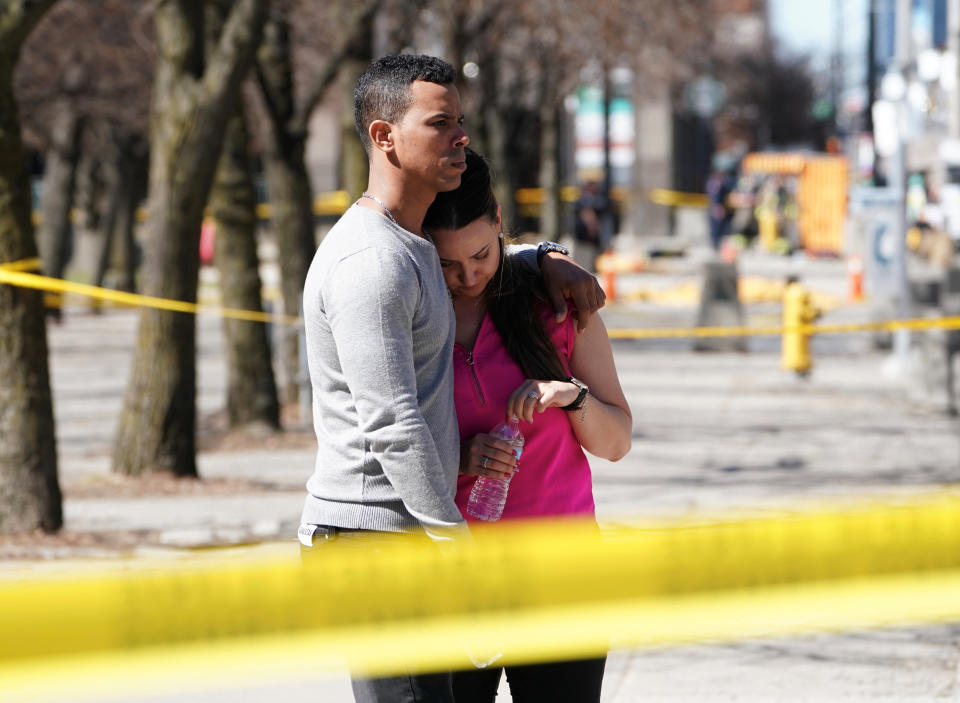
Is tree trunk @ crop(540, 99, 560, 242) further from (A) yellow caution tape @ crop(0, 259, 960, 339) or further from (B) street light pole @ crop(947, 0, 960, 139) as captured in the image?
(B) street light pole @ crop(947, 0, 960, 139)

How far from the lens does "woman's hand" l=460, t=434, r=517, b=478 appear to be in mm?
2787

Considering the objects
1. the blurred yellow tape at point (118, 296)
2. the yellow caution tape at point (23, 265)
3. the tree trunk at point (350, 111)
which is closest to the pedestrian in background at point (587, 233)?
the tree trunk at point (350, 111)

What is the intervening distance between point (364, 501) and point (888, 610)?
3.39 feet

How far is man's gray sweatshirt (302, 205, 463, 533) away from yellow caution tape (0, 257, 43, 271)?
4.90 metres

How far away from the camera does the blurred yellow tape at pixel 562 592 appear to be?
196cm

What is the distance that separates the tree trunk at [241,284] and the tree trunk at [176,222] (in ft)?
6.08

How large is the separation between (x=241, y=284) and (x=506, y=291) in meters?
8.59

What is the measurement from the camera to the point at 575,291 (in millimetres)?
2932

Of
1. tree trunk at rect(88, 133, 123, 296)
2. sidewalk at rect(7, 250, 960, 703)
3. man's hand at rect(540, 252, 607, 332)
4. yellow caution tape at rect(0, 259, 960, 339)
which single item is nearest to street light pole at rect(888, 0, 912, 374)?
sidewalk at rect(7, 250, 960, 703)

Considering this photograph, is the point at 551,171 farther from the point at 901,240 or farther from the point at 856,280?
the point at 901,240

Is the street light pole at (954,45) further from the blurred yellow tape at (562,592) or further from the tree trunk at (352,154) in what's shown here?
the blurred yellow tape at (562,592)

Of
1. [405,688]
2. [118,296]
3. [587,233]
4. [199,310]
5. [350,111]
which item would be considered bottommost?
[587,233]

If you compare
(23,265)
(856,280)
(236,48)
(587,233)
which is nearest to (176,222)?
(236,48)

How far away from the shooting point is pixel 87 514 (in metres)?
8.23
